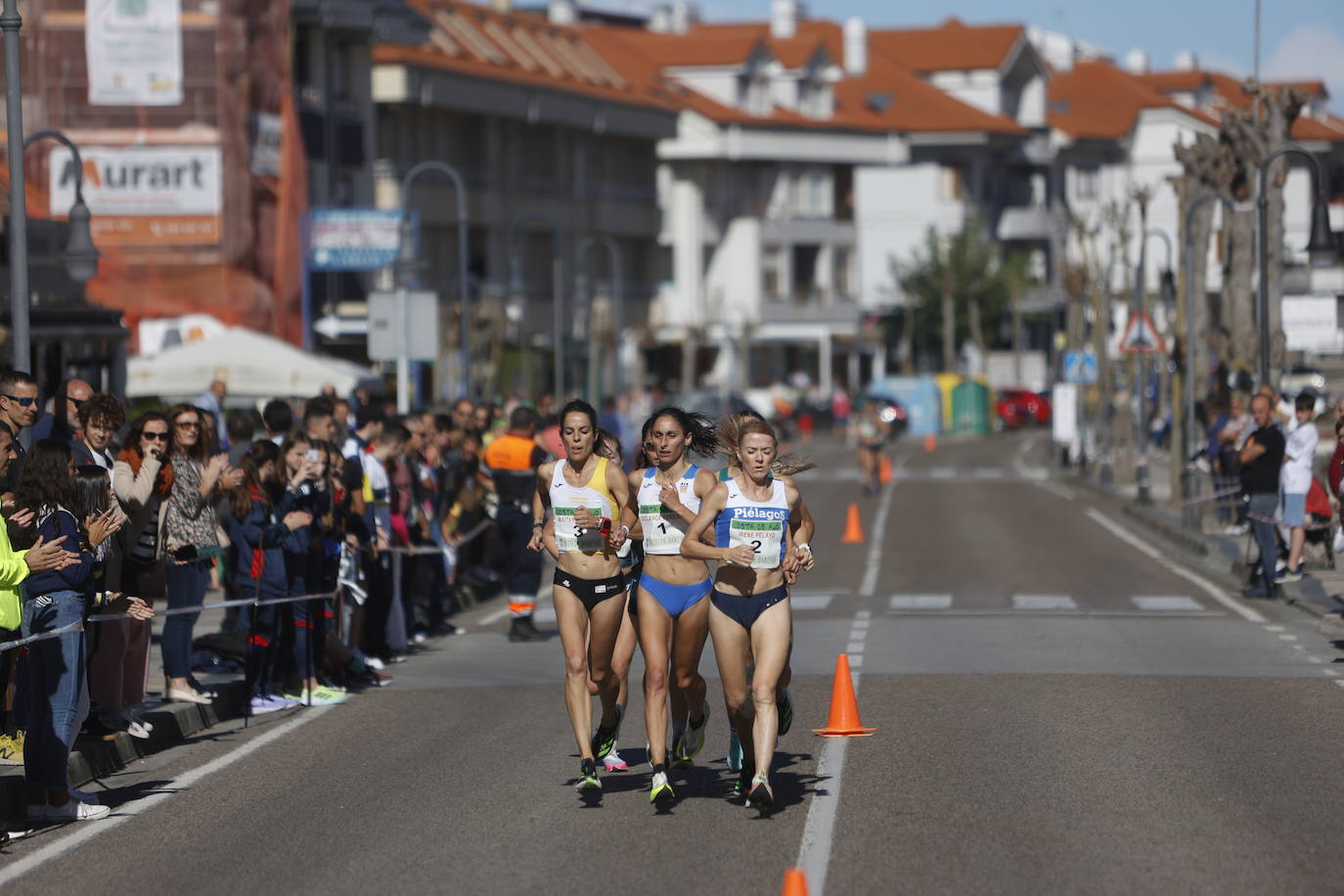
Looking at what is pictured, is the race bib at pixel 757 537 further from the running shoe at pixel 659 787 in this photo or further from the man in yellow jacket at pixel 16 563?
the man in yellow jacket at pixel 16 563

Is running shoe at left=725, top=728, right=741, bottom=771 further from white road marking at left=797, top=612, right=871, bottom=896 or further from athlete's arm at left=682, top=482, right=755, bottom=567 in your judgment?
athlete's arm at left=682, top=482, right=755, bottom=567

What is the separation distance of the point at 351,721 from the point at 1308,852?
6.92 meters

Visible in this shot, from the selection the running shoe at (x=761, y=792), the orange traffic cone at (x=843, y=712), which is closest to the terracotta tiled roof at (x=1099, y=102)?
the orange traffic cone at (x=843, y=712)

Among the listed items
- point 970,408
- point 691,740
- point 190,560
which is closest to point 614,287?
point 970,408

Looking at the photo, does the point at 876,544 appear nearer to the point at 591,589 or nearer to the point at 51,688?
the point at 591,589

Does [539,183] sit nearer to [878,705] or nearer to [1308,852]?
[878,705]

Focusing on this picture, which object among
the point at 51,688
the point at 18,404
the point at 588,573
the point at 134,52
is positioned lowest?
the point at 51,688

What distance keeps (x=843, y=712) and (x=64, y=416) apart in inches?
225

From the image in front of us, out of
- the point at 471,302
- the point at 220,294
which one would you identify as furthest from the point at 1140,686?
the point at 471,302

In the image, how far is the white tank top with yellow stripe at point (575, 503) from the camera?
1191cm

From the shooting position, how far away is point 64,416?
15961 mm

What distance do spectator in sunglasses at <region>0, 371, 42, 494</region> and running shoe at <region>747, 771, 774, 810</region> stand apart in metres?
4.77

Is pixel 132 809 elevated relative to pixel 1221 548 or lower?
elevated

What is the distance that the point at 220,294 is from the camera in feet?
155
